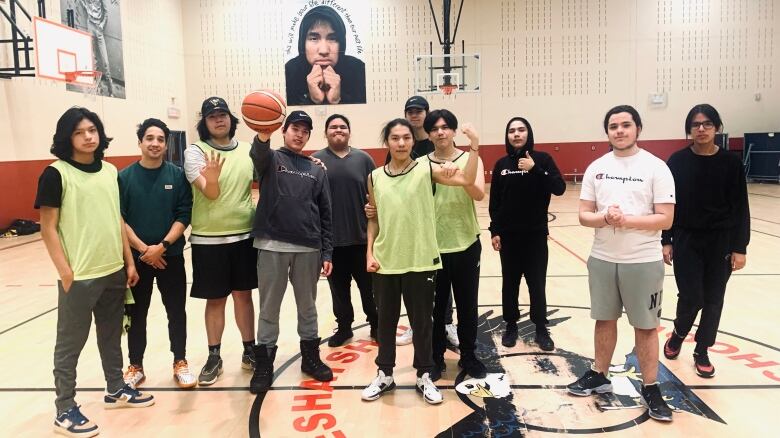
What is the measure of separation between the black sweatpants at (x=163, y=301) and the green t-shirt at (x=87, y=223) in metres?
0.39

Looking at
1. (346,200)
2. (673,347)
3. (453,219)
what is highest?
(346,200)

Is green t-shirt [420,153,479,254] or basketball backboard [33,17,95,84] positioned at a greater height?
basketball backboard [33,17,95,84]

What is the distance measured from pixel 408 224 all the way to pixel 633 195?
1.20m

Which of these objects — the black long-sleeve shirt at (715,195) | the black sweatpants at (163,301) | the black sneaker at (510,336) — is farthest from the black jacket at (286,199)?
the black long-sleeve shirt at (715,195)

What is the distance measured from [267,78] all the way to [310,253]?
1271cm

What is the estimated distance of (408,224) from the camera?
3.04 metres

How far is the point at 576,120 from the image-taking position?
15.1m

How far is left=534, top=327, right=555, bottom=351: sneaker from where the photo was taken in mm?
3838

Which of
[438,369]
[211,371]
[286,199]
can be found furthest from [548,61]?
[211,371]

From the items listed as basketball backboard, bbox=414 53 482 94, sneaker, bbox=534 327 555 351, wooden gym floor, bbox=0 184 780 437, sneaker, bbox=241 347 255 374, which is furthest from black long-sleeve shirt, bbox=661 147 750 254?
basketball backboard, bbox=414 53 482 94

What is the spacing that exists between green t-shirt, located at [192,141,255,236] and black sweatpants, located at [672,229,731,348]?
8.91ft

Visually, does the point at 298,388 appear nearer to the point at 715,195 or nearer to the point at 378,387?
the point at 378,387

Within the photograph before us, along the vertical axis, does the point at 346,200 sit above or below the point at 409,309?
above

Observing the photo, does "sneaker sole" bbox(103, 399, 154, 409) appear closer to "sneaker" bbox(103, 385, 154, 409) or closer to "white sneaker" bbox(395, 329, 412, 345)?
"sneaker" bbox(103, 385, 154, 409)
